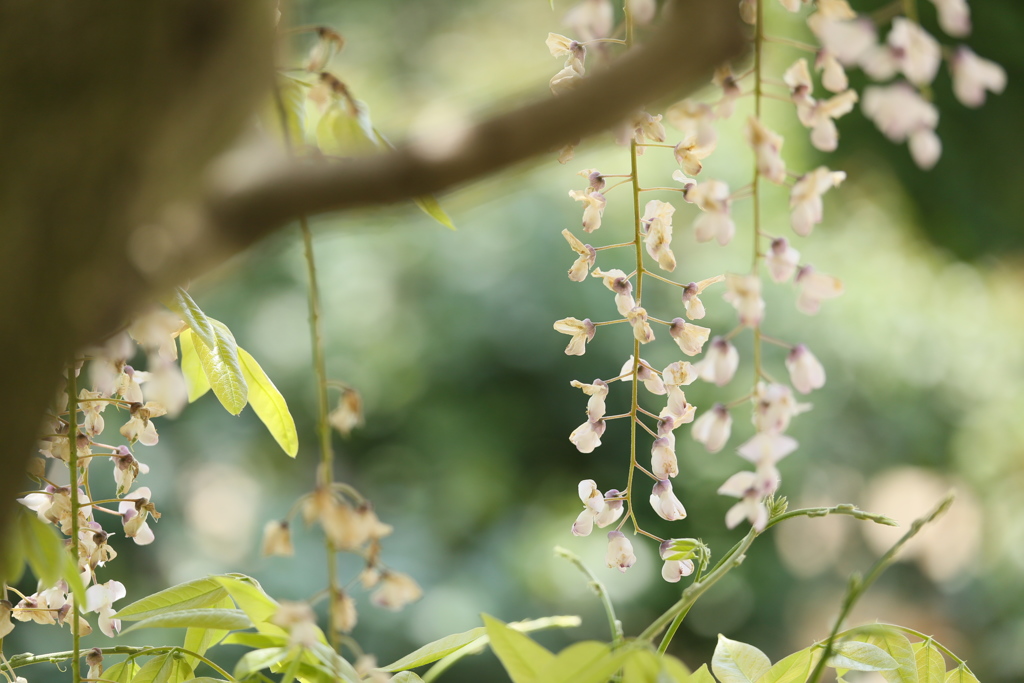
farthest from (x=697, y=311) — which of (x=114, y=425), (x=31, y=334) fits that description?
(x=114, y=425)

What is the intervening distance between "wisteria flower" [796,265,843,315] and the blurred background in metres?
1.29

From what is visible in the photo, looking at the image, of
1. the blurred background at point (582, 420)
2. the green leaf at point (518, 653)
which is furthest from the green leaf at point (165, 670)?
the blurred background at point (582, 420)

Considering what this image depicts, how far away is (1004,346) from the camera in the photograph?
1862 mm

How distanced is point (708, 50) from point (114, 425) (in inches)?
64.4

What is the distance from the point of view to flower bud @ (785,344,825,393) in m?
0.19

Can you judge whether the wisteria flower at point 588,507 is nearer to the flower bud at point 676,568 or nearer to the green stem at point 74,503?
the flower bud at point 676,568

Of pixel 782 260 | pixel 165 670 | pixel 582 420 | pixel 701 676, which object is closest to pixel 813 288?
pixel 782 260

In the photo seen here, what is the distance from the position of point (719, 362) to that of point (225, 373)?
0.15 meters

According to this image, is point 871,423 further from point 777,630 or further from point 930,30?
point 930,30

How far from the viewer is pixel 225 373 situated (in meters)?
0.25

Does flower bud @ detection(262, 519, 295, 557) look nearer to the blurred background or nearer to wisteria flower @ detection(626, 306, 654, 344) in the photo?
wisteria flower @ detection(626, 306, 654, 344)

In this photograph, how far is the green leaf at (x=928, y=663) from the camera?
0.26 m

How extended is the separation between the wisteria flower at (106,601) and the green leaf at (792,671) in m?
0.20

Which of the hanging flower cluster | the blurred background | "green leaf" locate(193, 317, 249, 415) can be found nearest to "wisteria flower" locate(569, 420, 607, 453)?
the hanging flower cluster
